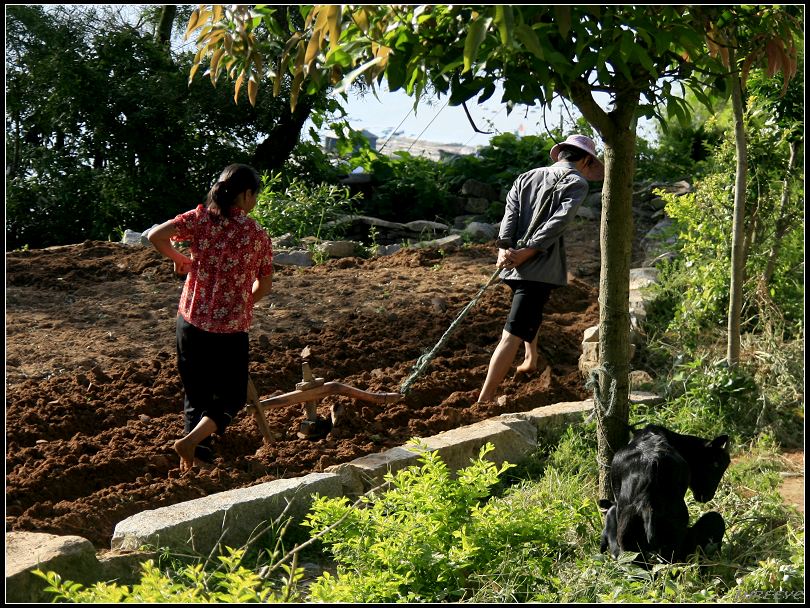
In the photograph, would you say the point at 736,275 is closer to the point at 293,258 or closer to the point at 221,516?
the point at 221,516

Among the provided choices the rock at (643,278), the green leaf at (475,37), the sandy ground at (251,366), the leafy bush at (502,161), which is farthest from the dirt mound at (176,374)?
the leafy bush at (502,161)

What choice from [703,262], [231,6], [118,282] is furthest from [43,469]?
[703,262]

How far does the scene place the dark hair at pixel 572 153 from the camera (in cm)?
638

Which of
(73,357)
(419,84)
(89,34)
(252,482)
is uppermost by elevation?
(89,34)

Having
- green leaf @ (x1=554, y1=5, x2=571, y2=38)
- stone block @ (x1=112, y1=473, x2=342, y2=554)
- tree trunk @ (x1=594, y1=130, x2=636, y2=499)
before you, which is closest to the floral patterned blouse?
stone block @ (x1=112, y1=473, x2=342, y2=554)

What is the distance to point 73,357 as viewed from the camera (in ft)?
22.1

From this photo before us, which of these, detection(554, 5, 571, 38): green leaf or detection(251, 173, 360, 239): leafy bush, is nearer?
detection(554, 5, 571, 38): green leaf

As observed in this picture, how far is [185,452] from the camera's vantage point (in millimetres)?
5141

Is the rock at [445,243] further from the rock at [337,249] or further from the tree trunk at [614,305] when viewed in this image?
the tree trunk at [614,305]

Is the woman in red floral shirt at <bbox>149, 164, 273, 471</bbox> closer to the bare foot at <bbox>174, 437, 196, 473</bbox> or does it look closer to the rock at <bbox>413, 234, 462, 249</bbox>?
the bare foot at <bbox>174, 437, 196, 473</bbox>

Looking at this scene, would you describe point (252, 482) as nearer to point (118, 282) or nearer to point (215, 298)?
point (215, 298)

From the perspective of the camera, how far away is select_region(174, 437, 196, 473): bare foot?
512cm

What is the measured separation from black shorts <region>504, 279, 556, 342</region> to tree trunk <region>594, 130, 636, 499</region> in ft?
5.55

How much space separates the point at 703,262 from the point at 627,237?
3411 mm
